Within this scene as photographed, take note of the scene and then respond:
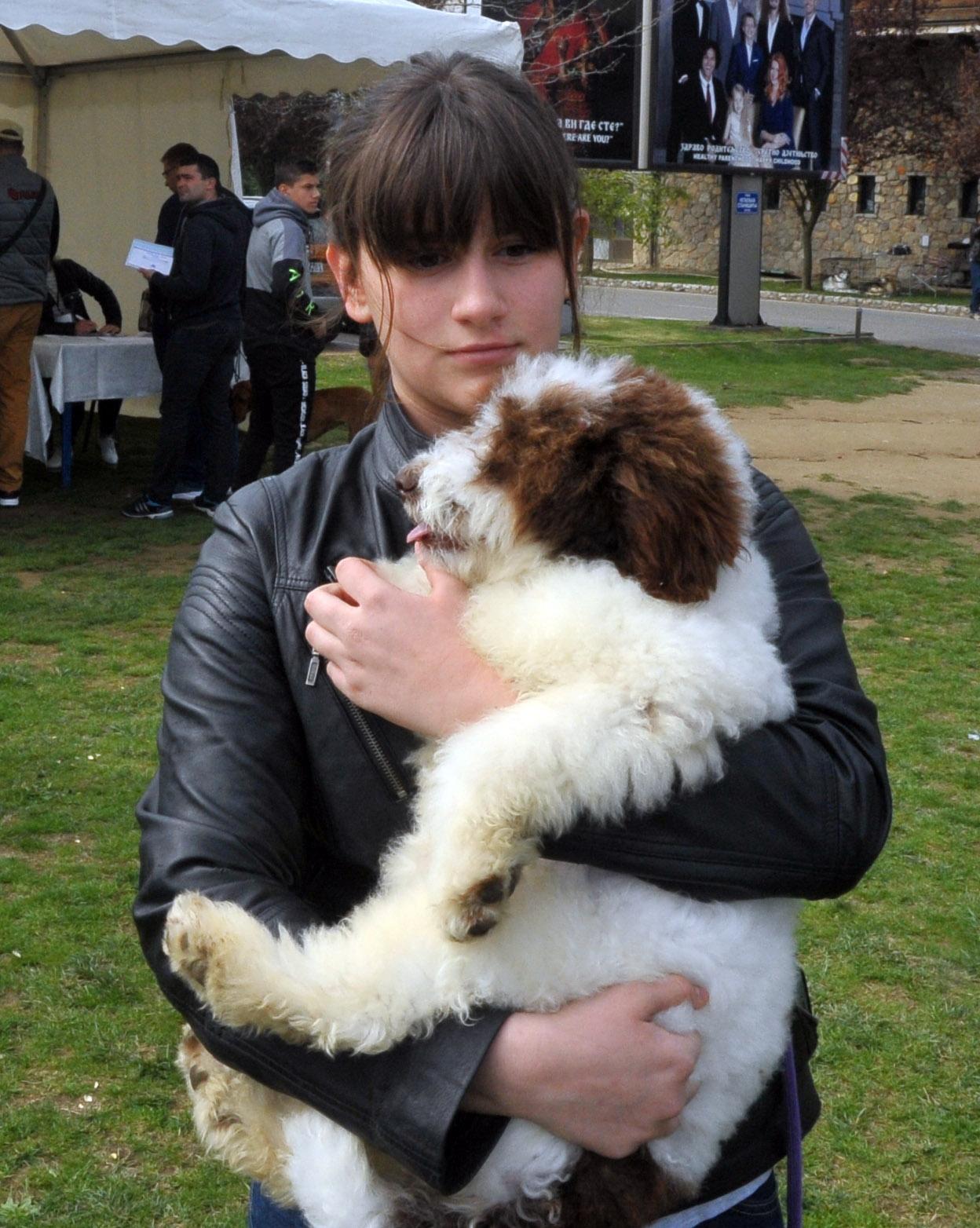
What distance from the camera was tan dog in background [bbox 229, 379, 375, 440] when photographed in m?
11.5

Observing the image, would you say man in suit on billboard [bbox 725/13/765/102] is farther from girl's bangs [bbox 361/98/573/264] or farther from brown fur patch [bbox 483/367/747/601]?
brown fur patch [bbox 483/367/747/601]

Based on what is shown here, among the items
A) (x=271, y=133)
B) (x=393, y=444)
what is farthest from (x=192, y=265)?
(x=271, y=133)

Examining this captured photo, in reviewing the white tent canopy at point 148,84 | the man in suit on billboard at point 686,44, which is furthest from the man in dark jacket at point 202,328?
the man in suit on billboard at point 686,44

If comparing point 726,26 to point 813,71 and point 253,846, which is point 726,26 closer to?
point 813,71

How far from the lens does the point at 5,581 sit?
9.48 meters

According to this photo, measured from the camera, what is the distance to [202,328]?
11.0 m

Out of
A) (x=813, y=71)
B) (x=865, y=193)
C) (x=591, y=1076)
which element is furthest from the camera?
(x=865, y=193)

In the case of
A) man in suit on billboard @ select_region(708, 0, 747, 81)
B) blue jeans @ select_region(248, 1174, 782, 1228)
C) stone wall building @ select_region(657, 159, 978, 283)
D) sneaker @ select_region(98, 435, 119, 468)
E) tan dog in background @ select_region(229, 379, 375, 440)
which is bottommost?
sneaker @ select_region(98, 435, 119, 468)

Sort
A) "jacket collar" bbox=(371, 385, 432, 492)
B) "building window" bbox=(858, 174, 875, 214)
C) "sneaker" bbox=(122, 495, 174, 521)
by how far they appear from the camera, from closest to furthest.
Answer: "jacket collar" bbox=(371, 385, 432, 492) < "sneaker" bbox=(122, 495, 174, 521) < "building window" bbox=(858, 174, 875, 214)

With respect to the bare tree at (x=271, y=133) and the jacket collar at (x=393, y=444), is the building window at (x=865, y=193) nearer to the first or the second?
the bare tree at (x=271, y=133)

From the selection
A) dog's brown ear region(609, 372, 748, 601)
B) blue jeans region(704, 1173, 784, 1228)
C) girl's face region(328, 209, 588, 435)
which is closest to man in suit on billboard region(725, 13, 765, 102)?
girl's face region(328, 209, 588, 435)

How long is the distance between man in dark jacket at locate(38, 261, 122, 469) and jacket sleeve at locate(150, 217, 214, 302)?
2.10 meters

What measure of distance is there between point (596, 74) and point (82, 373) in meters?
11.5

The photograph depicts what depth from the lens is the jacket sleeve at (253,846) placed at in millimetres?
1567
